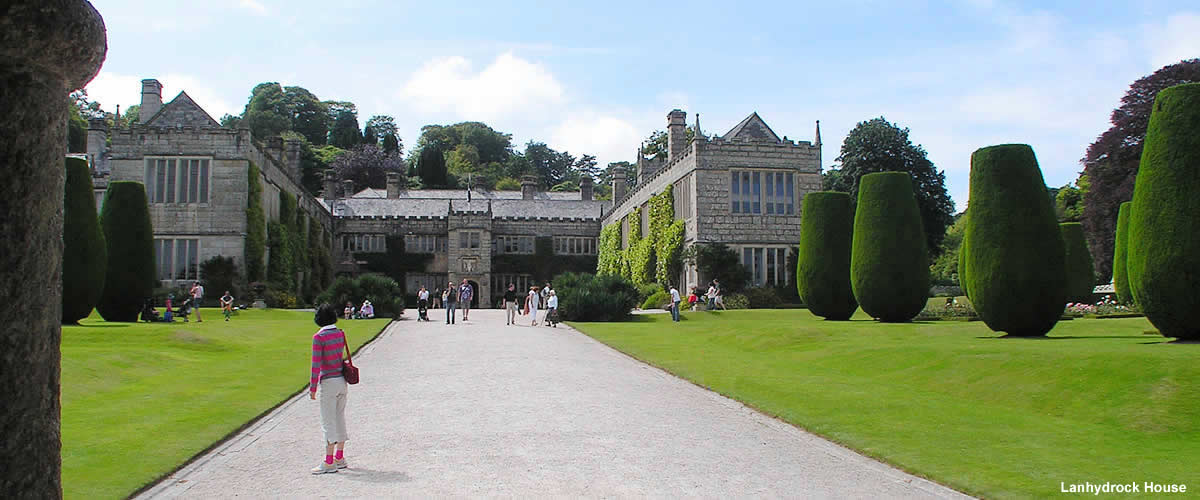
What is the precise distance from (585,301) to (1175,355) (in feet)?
70.2

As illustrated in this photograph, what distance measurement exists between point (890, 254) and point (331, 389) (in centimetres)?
1870

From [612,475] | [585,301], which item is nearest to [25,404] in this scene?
[612,475]

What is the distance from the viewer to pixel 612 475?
24.8ft

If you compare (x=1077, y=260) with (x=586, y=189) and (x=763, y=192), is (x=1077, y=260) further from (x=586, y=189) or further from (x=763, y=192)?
(x=586, y=189)

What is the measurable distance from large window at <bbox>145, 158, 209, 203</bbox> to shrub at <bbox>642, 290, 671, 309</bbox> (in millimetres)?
19977

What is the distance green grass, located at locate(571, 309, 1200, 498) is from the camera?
25.7 ft

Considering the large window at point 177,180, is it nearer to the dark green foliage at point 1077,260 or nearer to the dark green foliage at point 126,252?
the dark green foliage at point 126,252

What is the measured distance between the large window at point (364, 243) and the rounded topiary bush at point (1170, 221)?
47974 mm

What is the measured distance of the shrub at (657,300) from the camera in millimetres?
38131

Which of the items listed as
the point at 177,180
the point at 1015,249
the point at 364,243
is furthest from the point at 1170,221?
the point at 364,243

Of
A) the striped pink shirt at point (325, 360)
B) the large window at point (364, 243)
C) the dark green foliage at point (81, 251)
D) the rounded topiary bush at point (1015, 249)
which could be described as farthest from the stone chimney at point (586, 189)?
the striped pink shirt at point (325, 360)

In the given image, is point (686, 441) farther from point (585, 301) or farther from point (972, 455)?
point (585, 301)

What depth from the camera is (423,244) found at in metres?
56.5

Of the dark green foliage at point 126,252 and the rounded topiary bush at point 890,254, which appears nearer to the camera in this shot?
the rounded topiary bush at point 890,254
